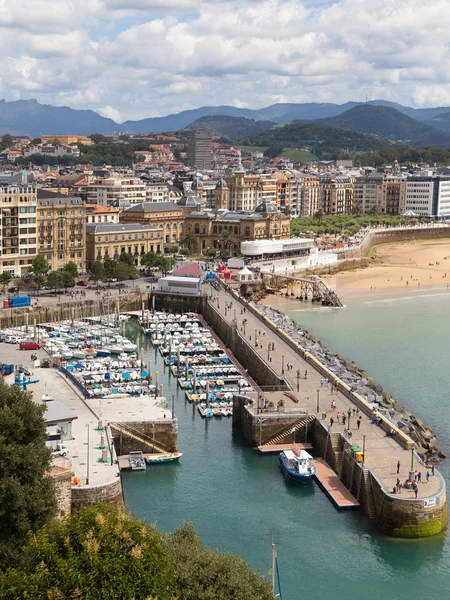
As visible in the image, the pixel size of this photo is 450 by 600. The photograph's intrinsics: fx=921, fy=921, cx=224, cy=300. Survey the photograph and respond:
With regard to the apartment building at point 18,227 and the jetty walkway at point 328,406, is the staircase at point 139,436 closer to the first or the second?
the jetty walkway at point 328,406

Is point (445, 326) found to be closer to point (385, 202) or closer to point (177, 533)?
point (177, 533)

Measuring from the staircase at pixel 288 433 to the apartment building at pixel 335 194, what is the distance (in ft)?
324

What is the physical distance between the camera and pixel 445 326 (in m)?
61.0

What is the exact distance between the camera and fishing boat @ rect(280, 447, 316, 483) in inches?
1199

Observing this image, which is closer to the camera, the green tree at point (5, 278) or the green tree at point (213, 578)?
the green tree at point (213, 578)

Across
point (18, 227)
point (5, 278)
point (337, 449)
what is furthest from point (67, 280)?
point (337, 449)

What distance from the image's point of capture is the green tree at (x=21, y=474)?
2036 cm

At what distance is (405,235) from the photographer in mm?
117750

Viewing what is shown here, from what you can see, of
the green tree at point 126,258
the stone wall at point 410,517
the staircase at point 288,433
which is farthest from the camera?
the green tree at point 126,258

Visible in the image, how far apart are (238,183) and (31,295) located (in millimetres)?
47000

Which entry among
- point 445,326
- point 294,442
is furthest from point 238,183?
point 294,442

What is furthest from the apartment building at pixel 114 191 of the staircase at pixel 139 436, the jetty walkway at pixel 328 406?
the staircase at pixel 139 436

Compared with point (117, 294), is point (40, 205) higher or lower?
higher

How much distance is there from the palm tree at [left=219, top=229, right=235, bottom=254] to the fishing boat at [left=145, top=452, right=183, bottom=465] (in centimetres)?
5594
